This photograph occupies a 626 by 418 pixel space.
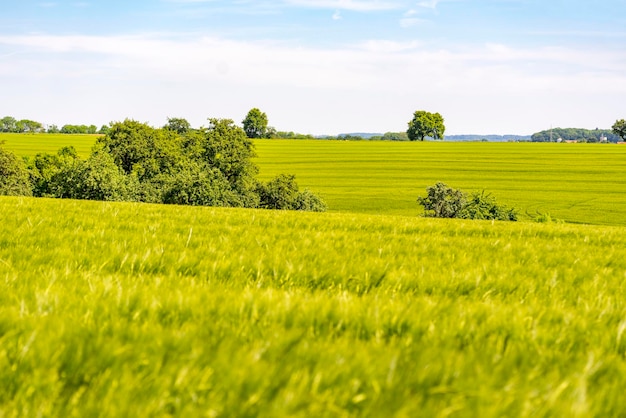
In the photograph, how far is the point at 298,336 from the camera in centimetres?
264

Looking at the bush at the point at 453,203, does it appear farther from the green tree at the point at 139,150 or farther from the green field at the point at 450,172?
the green tree at the point at 139,150

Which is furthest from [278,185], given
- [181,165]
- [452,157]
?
[452,157]

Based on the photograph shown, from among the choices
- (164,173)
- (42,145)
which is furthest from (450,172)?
(42,145)

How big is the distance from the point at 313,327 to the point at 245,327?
408 mm

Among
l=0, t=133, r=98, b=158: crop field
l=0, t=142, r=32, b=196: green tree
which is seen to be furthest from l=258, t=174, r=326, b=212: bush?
l=0, t=133, r=98, b=158: crop field

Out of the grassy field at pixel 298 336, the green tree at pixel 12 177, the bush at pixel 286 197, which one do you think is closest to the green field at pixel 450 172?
the bush at pixel 286 197

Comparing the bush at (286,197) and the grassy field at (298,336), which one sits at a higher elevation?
the grassy field at (298,336)

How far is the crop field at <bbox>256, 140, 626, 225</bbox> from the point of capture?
89562 mm

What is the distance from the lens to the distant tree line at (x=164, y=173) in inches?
2721

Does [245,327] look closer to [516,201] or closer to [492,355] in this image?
[492,355]

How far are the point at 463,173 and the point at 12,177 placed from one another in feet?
295

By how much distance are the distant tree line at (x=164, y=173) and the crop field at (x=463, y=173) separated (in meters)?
16.7

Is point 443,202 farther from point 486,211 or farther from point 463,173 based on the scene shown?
point 463,173

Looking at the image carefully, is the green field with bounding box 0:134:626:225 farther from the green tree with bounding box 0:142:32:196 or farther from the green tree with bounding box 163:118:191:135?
the green tree with bounding box 0:142:32:196
